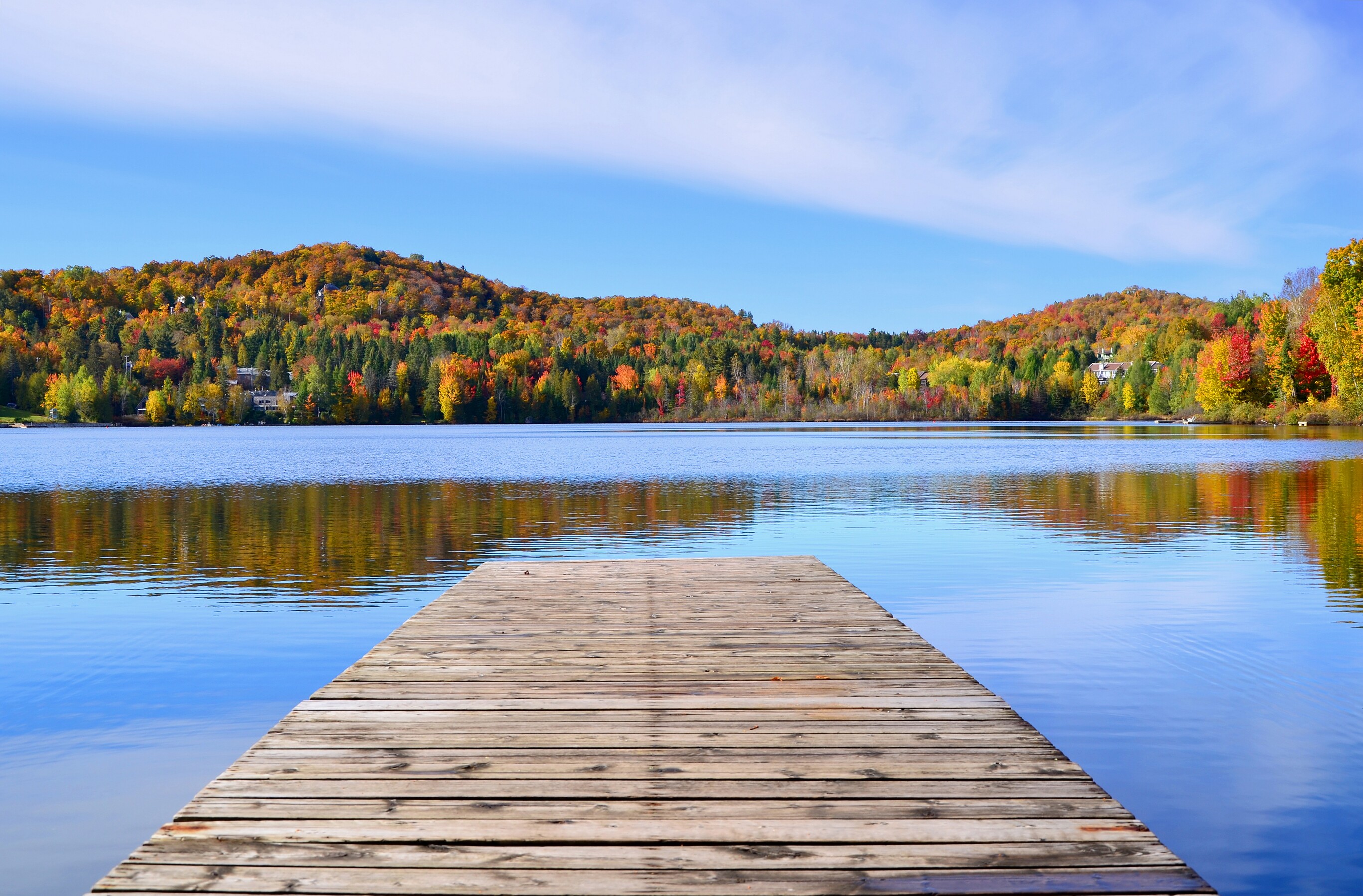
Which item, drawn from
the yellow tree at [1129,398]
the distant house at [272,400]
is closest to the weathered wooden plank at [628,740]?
the yellow tree at [1129,398]

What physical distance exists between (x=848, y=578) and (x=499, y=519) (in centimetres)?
1153

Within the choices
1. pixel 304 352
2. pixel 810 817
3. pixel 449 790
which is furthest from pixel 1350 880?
pixel 304 352

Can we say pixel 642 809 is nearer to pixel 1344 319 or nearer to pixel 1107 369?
pixel 1344 319

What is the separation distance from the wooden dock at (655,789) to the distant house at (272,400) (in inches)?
7088

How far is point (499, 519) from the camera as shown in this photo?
25672 millimetres

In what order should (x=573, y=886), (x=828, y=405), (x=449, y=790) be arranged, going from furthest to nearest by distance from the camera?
(x=828, y=405), (x=449, y=790), (x=573, y=886)

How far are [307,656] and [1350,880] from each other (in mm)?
9663

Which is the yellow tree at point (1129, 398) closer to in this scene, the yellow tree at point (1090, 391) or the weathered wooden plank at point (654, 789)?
the yellow tree at point (1090, 391)

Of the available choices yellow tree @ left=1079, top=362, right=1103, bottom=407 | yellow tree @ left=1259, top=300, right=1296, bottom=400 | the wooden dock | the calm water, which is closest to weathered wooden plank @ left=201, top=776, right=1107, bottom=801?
the wooden dock

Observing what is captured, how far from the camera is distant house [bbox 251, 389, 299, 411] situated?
178 m

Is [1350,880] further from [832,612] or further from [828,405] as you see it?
[828,405]

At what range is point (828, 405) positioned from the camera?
18762 cm

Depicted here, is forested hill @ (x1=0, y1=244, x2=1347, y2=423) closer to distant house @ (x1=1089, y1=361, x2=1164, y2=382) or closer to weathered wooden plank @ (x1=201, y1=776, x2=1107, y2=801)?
distant house @ (x1=1089, y1=361, x2=1164, y2=382)

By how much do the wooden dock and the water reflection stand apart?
8470mm
